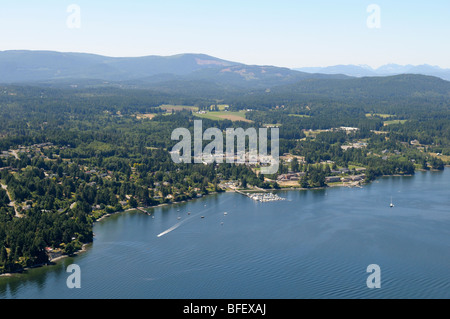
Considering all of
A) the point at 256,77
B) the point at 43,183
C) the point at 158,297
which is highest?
the point at 256,77

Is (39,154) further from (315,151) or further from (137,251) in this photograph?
(315,151)

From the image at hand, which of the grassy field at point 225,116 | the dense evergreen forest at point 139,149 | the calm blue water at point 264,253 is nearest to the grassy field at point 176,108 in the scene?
the dense evergreen forest at point 139,149

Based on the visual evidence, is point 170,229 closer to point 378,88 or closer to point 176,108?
point 176,108

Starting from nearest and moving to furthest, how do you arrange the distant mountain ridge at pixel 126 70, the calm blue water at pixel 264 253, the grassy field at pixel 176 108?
the calm blue water at pixel 264 253 < the grassy field at pixel 176 108 < the distant mountain ridge at pixel 126 70

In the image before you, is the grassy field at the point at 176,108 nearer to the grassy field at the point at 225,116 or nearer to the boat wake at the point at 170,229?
the grassy field at the point at 225,116

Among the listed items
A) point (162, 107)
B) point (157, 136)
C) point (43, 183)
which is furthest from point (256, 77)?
point (43, 183)

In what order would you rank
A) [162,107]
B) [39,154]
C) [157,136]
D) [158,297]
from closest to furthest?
[158,297]
[39,154]
[157,136]
[162,107]
